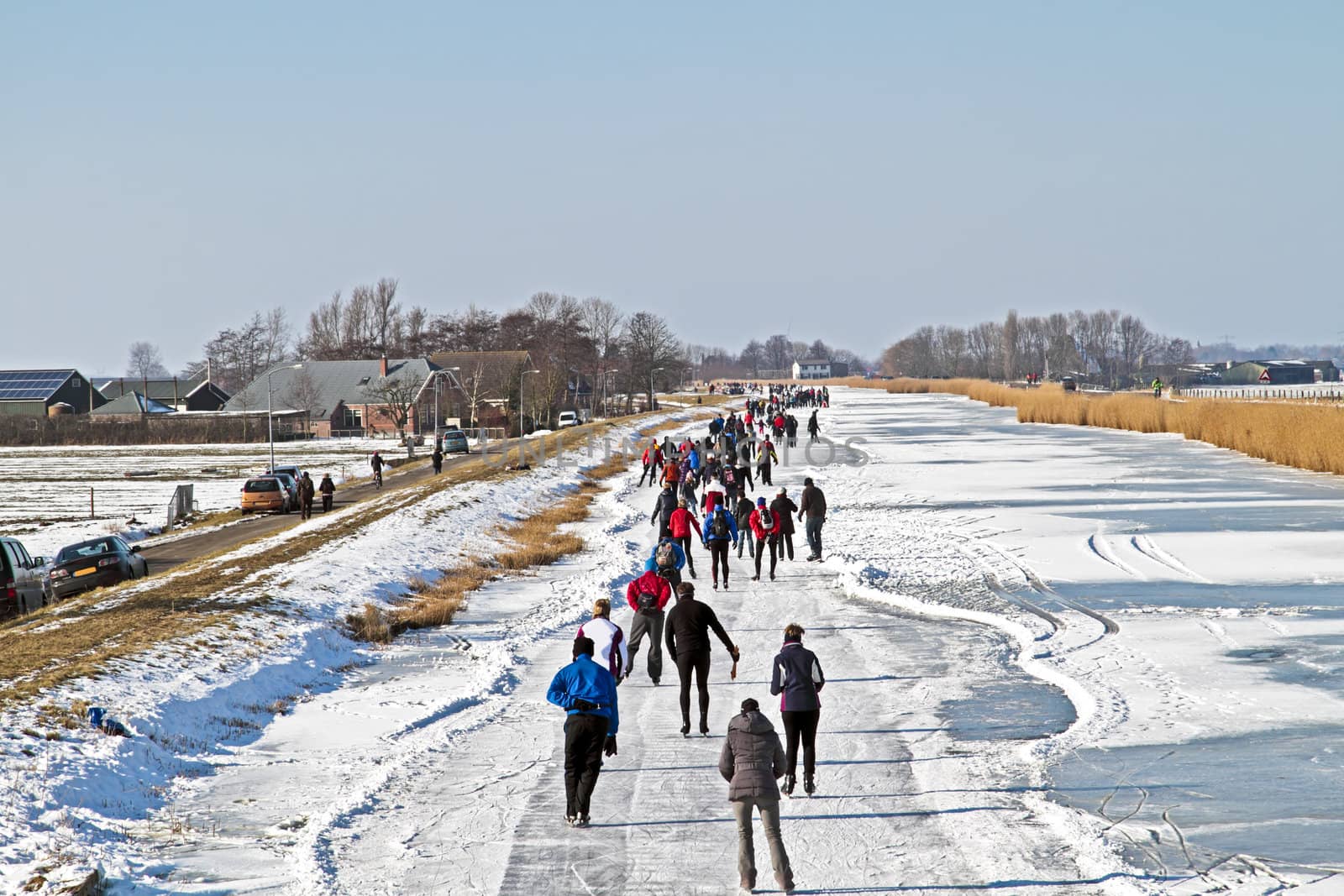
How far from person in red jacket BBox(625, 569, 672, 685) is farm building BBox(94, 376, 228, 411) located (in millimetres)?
118381

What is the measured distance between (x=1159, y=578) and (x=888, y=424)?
63.4 meters

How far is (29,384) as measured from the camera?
122188 mm

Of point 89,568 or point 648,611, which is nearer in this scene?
point 648,611

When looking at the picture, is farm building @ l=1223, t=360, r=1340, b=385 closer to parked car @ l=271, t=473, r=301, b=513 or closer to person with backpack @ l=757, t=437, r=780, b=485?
person with backpack @ l=757, t=437, r=780, b=485

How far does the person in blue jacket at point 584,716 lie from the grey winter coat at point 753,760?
60.1 inches

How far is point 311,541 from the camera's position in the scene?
30.3m

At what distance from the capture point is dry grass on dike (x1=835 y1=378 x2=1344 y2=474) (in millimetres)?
44938

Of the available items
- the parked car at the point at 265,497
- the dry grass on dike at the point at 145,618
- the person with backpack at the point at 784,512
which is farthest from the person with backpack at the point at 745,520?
the parked car at the point at 265,497

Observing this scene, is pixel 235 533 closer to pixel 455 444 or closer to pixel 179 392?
pixel 455 444

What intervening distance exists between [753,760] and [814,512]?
17426 mm

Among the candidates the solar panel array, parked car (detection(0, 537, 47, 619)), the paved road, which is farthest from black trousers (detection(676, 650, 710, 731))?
the solar panel array

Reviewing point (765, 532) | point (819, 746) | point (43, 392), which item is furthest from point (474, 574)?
point (43, 392)

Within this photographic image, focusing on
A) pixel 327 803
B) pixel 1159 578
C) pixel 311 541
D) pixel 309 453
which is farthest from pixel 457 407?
pixel 327 803

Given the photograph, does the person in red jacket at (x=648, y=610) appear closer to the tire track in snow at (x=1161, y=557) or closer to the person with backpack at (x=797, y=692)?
the person with backpack at (x=797, y=692)
